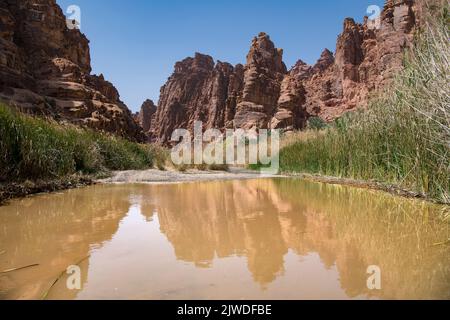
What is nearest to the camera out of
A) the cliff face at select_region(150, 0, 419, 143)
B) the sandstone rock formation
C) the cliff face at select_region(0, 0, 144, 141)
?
the cliff face at select_region(0, 0, 144, 141)

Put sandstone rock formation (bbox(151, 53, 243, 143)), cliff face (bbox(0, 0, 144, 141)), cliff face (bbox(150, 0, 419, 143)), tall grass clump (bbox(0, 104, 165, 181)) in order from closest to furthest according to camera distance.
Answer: tall grass clump (bbox(0, 104, 165, 181)), cliff face (bbox(0, 0, 144, 141)), cliff face (bbox(150, 0, 419, 143)), sandstone rock formation (bbox(151, 53, 243, 143))

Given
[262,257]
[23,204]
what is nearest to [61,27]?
[23,204]

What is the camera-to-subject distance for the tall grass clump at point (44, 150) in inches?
233

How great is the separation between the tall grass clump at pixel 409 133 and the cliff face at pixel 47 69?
2786cm

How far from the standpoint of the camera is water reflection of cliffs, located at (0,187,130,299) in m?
2.05

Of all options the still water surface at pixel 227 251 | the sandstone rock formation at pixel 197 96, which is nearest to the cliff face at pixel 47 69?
the still water surface at pixel 227 251

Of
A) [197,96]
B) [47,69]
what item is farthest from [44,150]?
[197,96]

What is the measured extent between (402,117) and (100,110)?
124 feet

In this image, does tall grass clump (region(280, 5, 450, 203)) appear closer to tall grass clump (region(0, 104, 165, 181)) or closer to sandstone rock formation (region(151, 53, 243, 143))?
tall grass clump (region(0, 104, 165, 181))

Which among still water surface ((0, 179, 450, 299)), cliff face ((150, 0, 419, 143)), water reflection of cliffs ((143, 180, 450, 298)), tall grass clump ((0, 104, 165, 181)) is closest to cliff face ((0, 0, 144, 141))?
tall grass clump ((0, 104, 165, 181))

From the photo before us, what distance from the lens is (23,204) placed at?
197 inches

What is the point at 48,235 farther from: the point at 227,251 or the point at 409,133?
the point at 409,133

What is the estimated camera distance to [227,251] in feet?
8.86
